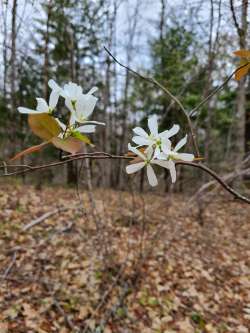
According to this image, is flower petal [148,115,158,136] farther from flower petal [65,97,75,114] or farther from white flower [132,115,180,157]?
flower petal [65,97,75,114]

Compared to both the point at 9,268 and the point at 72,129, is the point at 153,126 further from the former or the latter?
the point at 9,268

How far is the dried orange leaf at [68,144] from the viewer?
0.45 meters

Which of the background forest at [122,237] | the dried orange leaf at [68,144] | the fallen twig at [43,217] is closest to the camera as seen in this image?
the dried orange leaf at [68,144]

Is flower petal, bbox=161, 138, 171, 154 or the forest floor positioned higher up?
flower petal, bbox=161, 138, 171, 154

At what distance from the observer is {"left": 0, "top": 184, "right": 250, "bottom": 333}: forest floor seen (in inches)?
71.9

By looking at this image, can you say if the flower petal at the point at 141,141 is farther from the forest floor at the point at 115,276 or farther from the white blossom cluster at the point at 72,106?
the forest floor at the point at 115,276

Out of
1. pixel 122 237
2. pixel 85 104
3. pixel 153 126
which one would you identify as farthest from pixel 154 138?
pixel 122 237

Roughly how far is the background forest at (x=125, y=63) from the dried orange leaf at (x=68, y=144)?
1.01 meters

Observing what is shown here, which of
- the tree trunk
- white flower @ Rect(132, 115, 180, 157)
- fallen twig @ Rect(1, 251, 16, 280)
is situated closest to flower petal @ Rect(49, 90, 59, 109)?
white flower @ Rect(132, 115, 180, 157)

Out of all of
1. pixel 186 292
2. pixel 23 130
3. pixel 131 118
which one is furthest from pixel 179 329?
pixel 131 118

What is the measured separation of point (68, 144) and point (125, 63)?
147 inches

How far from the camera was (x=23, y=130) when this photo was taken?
468cm

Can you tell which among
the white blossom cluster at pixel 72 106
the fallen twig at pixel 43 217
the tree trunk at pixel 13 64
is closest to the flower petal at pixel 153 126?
the white blossom cluster at pixel 72 106

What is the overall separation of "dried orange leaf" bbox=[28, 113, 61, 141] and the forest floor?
1.08m
